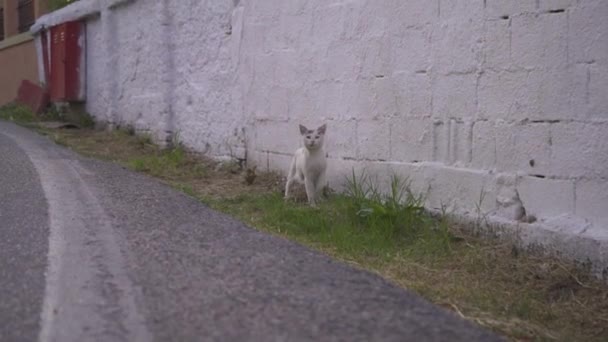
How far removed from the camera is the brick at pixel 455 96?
531cm

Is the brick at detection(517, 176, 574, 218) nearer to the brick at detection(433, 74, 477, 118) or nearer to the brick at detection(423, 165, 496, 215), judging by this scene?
the brick at detection(423, 165, 496, 215)

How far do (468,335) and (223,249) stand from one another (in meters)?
1.74

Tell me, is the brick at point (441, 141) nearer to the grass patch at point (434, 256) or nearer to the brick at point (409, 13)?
the grass patch at point (434, 256)

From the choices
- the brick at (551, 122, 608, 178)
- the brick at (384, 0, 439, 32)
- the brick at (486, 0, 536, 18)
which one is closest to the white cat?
the brick at (384, 0, 439, 32)

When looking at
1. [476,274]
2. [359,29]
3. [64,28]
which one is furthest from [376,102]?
[64,28]

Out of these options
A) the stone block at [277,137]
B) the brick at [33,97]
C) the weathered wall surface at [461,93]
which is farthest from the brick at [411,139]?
the brick at [33,97]

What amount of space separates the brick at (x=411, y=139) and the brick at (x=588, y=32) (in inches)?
52.2

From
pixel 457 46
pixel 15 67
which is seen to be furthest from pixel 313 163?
pixel 15 67

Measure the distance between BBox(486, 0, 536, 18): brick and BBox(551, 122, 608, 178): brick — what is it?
2.44ft

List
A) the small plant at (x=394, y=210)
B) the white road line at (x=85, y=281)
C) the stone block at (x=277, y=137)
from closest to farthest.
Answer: the white road line at (x=85, y=281) < the small plant at (x=394, y=210) < the stone block at (x=277, y=137)

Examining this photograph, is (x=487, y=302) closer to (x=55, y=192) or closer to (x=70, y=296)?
(x=70, y=296)

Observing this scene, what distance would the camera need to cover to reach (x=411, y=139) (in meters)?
5.84

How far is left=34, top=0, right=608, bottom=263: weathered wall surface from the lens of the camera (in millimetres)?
4602

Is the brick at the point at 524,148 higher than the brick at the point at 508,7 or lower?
lower
